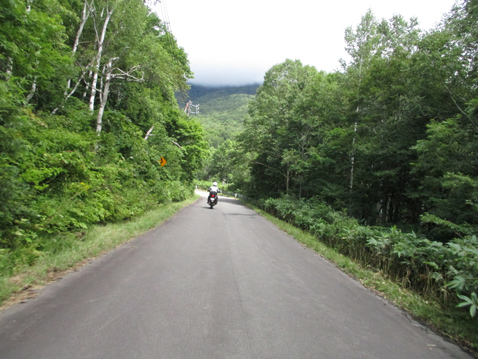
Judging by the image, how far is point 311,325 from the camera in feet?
11.1

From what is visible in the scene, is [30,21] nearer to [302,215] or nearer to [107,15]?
[107,15]

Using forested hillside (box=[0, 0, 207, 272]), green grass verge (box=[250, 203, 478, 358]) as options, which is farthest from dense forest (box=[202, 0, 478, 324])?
forested hillside (box=[0, 0, 207, 272])

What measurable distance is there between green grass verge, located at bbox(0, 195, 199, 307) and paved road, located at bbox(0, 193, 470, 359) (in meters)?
0.26

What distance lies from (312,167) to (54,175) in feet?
50.3

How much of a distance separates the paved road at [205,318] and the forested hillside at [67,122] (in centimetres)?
169

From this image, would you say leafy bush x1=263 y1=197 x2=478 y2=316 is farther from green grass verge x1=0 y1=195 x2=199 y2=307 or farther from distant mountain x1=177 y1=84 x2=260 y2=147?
distant mountain x1=177 y1=84 x2=260 y2=147

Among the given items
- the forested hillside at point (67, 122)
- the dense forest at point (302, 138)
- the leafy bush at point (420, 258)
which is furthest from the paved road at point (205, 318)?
the forested hillside at point (67, 122)

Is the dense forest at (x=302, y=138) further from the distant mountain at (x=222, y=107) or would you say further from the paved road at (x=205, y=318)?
the distant mountain at (x=222, y=107)

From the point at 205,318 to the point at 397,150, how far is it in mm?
11717

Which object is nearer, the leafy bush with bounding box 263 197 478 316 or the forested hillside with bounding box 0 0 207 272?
the leafy bush with bounding box 263 197 478 316

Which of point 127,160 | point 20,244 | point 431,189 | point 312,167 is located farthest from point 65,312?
point 312,167

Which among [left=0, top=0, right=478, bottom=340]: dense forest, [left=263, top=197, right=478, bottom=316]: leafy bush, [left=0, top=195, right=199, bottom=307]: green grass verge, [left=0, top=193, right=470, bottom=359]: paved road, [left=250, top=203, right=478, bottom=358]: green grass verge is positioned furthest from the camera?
[left=0, top=0, right=478, bottom=340]: dense forest

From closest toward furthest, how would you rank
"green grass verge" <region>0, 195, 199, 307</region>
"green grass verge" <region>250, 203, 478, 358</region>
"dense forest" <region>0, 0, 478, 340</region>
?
"green grass verge" <region>250, 203, 478, 358</region>, "green grass verge" <region>0, 195, 199, 307</region>, "dense forest" <region>0, 0, 478, 340</region>

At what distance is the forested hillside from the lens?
4887mm
